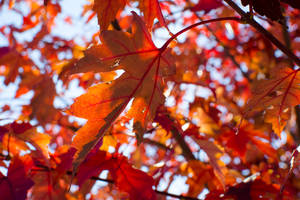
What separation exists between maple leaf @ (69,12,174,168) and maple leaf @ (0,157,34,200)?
1.09 feet

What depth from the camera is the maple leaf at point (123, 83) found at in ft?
1.95

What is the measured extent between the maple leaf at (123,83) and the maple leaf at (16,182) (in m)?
0.33

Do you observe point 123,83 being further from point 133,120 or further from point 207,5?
point 207,5

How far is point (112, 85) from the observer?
624 mm

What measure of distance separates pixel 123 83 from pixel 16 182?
1.52 ft

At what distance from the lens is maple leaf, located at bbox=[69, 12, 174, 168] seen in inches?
23.4

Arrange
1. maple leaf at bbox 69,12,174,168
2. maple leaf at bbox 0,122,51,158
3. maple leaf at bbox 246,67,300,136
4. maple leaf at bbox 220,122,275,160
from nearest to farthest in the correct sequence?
maple leaf at bbox 69,12,174,168 → maple leaf at bbox 246,67,300,136 → maple leaf at bbox 0,122,51,158 → maple leaf at bbox 220,122,275,160

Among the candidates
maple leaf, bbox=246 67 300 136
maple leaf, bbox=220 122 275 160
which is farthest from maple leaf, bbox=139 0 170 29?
maple leaf, bbox=220 122 275 160

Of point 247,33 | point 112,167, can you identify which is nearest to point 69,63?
point 112,167

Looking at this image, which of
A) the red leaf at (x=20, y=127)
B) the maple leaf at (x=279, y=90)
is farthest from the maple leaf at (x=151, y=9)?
the red leaf at (x=20, y=127)

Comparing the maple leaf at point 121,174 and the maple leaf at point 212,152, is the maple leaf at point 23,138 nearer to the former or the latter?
the maple leaf at point 121,174

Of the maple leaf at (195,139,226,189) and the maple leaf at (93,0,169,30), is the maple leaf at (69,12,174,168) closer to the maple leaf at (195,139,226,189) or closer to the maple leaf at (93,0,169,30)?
the maple leaf at (93,0,169,30)

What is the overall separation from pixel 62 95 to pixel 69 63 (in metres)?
0.91

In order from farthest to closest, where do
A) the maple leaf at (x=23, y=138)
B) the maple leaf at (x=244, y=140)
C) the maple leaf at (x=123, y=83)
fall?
1. the maple leaf at (x=244, y=140)
2. the maple leaf at (x=23, y=138)
3. the maple leaf at (x=123, y=83)
